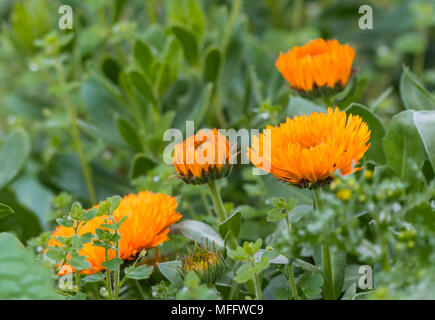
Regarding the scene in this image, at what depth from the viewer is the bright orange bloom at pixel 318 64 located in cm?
73

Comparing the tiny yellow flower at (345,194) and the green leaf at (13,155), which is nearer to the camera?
the tiny yellow flower at (345,194)

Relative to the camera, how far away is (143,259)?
0.71 metres

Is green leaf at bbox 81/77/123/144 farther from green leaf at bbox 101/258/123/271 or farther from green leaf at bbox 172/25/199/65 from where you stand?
green leaf at bbox 101/258/123/271

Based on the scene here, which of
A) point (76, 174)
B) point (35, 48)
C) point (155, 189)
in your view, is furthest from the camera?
point (35, 48)

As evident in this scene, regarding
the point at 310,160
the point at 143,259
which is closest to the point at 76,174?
the point at 143,259

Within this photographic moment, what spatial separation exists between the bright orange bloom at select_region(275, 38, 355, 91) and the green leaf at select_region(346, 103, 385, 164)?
0.15 ft

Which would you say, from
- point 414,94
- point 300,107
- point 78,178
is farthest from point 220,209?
point 78,178

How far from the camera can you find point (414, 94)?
841 mm

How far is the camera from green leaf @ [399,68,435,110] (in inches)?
32.1

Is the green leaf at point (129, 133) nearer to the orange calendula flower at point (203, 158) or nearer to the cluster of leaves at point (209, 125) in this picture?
the cluster of leaves at point (209, 125)

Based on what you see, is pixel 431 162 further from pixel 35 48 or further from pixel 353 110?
pixel 35 48

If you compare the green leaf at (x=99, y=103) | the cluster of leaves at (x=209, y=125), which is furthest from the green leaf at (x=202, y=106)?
the green leaf at (x=99, y=103)

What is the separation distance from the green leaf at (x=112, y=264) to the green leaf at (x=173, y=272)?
7 centimetres

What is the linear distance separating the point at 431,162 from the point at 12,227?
83 cm
